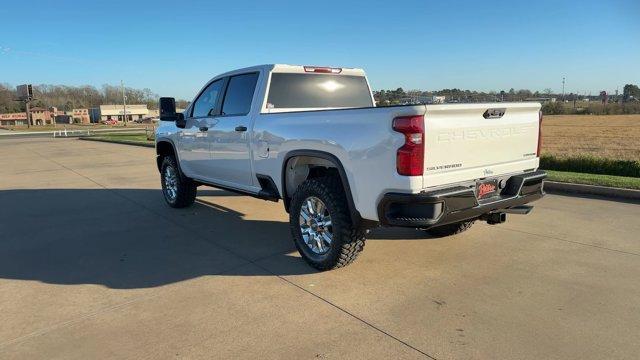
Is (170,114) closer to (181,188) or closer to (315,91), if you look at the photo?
(181,188)

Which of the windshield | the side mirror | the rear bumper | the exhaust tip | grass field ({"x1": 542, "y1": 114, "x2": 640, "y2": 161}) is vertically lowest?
grass field ({"x1": 542, "y1": 114, "x2": 640, "y2": 161})

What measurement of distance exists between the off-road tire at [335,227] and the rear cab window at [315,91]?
143cm

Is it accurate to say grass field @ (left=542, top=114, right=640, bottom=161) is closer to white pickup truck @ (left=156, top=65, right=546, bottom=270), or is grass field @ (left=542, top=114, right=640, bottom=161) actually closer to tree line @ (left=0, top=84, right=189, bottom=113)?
white pickup truck @ (left=156, top=65, right=546, bottom=270)

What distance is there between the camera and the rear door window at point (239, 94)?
5.60 m

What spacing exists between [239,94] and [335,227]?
8.09 feet

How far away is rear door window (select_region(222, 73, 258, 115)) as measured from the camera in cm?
560

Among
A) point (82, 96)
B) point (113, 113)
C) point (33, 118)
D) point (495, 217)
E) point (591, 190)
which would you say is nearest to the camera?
point (495, 217)

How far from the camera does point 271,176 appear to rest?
5070mm

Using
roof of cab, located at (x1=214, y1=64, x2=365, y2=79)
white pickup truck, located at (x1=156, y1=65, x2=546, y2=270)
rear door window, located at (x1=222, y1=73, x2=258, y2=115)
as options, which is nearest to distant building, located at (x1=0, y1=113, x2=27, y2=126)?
rear door window, located at (x1=222, y1=73, x2=258, y2=115)

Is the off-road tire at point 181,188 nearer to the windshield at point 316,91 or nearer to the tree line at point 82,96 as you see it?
the windshield at point 316,91

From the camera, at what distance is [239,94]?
5797 millimetres

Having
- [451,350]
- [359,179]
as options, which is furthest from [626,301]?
[359,179]

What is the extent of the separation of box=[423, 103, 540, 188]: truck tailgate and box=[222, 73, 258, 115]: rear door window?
2643 mm

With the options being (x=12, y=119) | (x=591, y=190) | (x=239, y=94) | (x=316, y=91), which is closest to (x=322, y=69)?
(x=316, y=91)
